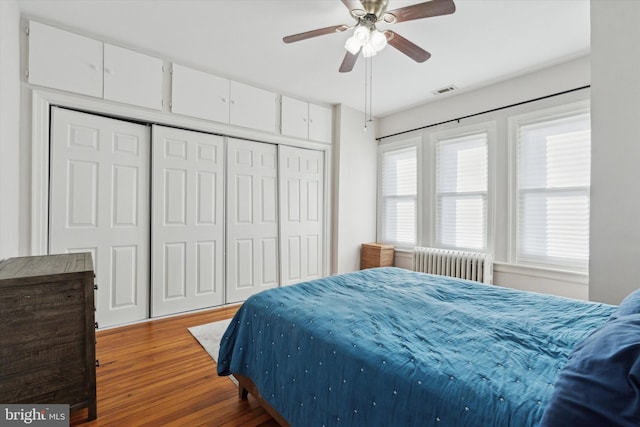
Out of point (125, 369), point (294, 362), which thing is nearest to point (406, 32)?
point (294, 362)

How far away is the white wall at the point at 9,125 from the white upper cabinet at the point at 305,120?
2.55 meters

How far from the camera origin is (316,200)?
455cm

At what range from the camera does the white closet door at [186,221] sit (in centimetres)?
325

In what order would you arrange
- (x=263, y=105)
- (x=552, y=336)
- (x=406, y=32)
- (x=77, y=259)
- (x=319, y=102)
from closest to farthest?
1. (x=552, y=336)
2. (x=77, y=259)
3. (x=406, y=32)
4. (x=263, y=105)
5. (x=319, y=102)

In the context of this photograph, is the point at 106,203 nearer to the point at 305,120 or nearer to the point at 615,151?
the point at 305,120

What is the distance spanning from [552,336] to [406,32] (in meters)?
2.54

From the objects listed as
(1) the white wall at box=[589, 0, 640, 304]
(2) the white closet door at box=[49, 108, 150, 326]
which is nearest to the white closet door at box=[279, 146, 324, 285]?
(2) the white closet door at box=[49, 108, 150, 326]

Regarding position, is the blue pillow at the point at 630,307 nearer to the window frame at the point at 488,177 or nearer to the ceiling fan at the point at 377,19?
the ceiling fan at the point at 377,19

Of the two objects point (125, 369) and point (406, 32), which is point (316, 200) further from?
point (125, 369)

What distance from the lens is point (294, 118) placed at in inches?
166

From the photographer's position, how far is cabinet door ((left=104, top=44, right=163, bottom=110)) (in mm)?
2893

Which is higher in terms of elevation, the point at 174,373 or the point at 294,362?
the point at 294,362

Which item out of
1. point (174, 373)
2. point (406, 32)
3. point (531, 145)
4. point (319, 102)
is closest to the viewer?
point (174, 373)

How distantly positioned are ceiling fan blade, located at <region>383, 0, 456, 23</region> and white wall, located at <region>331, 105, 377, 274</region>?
259cm
